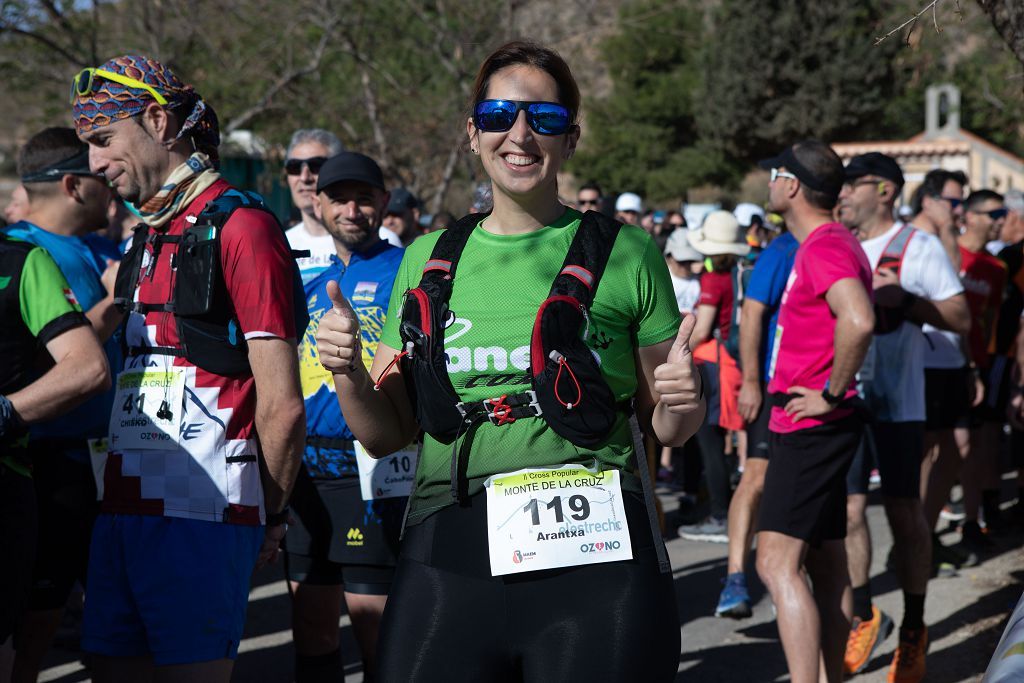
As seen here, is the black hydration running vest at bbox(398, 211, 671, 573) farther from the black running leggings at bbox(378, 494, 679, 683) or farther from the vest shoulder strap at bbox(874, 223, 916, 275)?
the vest shoulder strap at bbox(874, 223, 916, 275)

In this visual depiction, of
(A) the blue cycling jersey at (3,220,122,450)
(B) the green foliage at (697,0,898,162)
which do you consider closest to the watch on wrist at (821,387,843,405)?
(A) the blue cycling jersey at (3,220,122,450)

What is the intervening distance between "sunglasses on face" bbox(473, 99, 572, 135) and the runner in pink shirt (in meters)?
2.14

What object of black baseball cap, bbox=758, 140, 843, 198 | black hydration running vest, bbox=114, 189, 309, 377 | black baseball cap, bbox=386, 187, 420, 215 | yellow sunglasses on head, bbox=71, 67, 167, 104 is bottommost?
black hydration running vest, bbox=114, 189, 309, 377

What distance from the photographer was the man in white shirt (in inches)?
200

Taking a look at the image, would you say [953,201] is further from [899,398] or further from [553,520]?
[553,520]

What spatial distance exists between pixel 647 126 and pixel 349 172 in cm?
4514

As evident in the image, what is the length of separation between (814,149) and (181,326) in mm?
2903

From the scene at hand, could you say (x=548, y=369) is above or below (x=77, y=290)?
below

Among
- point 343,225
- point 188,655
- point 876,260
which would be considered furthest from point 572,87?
point 876,260

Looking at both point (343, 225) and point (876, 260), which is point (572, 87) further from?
point (876, 260)

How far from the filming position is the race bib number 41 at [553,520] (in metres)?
2.41

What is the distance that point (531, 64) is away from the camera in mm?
2641

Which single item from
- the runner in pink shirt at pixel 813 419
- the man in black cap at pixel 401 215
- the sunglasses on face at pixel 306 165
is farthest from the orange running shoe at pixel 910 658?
the man in black cap at pixel 401 215

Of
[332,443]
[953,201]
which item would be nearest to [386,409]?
[332,443]
